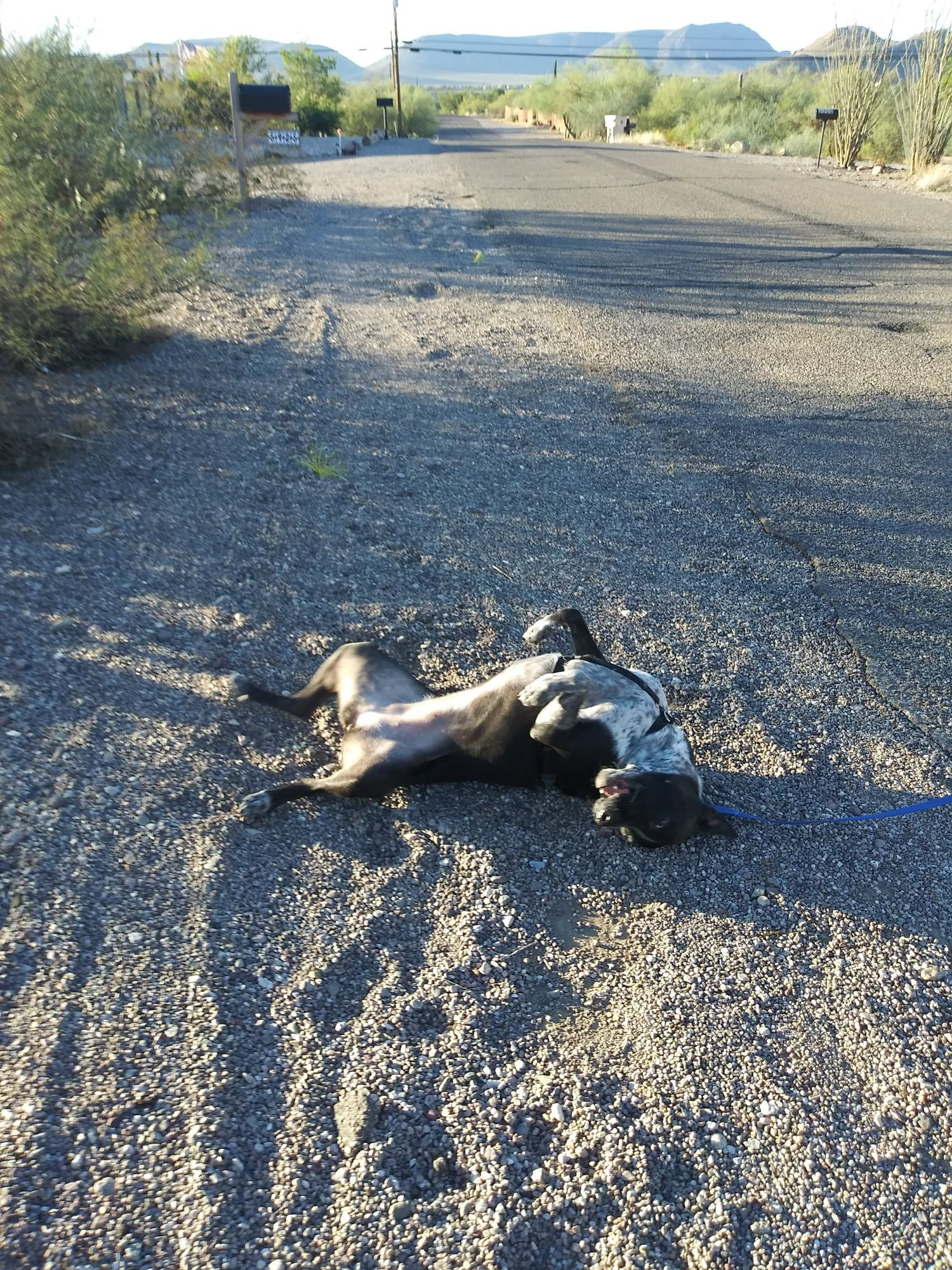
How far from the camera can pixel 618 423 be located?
6.99 meters

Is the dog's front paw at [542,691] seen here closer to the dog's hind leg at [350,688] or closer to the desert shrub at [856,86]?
the dog's hind leg at [350,688]

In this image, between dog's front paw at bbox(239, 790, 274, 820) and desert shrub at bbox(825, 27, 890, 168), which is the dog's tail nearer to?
dog's front paw at bbox(239, 790, 274, 820)

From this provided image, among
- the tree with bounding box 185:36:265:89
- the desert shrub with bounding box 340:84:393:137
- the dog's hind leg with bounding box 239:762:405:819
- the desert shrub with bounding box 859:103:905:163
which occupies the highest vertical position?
the desert shrub with bounding box 340:84:393:137

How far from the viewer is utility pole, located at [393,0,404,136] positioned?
51.6 m

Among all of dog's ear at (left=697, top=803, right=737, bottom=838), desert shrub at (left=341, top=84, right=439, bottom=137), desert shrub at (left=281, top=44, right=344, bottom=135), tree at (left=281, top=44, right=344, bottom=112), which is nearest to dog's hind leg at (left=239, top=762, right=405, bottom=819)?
dog's ear at (left=697, top=803, right=737, bottom=838)

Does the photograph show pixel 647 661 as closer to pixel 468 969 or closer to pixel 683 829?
pixel 683 829

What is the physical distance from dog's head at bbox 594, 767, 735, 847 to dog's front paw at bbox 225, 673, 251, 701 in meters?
1.54

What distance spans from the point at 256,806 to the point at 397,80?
62226 millimetres

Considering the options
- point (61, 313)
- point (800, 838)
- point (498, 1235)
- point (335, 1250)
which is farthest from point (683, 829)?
point (61, 313)

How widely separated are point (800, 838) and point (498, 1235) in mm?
1806

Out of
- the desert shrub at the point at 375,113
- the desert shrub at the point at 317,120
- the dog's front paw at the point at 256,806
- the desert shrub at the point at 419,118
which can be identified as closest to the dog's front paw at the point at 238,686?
the dog's front paw at the point at 256,806

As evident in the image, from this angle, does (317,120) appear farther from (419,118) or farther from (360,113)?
(419,118)

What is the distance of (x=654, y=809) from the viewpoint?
3328mm

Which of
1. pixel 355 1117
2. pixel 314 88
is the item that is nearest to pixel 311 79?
pixel 314 88
